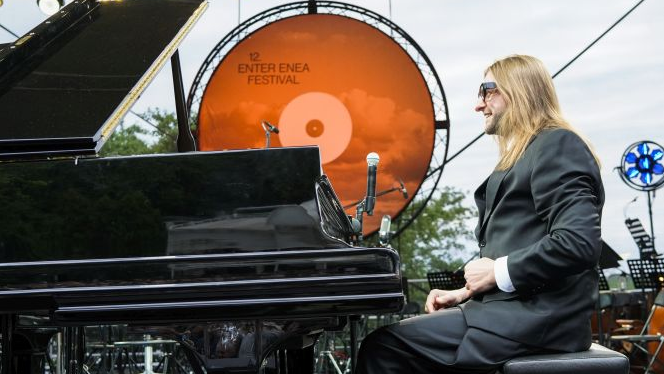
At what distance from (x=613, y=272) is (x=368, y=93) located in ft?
13.3

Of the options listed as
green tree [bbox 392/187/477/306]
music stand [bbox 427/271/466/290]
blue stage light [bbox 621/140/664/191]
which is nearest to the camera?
music stand [bbox 427/271/466/290]

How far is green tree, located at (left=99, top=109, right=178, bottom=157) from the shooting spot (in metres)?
12.2

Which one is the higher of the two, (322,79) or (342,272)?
(322,79)

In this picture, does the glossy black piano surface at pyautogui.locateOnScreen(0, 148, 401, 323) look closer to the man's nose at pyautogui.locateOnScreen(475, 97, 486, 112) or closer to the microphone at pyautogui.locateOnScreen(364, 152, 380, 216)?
the man's nose at pyautogui.locateOnScreen(475, 97, 486, 112)

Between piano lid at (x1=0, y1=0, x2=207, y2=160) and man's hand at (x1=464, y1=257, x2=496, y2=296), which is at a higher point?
piano lid at (x1=0, y1=0, x2=207, y2=160)

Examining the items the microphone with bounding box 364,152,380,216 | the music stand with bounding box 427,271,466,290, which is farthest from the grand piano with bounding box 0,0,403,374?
the music stand with bounding box 427,271,466,290

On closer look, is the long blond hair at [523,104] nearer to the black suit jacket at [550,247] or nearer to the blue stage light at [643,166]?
the black suit jacket at [550,247]

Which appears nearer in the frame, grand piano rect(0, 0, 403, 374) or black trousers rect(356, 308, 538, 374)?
grand piano rect(0, 0, 403, 374)

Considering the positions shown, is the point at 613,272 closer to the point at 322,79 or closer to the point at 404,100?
the point at 404,100

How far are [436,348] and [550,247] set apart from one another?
42 cm

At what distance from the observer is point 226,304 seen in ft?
6.16

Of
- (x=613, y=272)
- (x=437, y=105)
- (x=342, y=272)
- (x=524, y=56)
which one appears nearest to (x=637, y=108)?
(x=613, y=272)

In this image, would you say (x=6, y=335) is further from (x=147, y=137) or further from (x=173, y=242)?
(x=147, y=137)

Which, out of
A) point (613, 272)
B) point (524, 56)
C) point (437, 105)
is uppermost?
point (437, 105)
